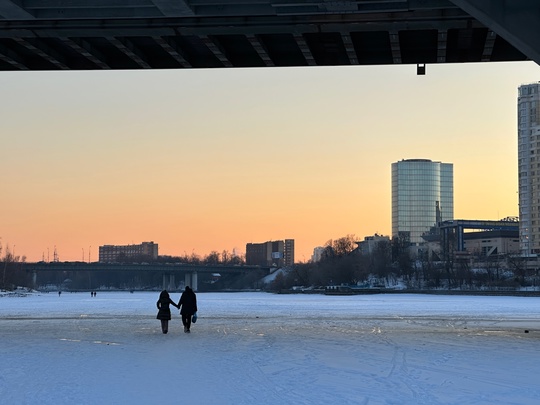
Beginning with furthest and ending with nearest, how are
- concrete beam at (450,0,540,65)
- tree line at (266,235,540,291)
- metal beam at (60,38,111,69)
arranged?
tree line at (266,235,540,291)
metal beam at (60,38,111,69)
concrete beam at (450,0,540,65)

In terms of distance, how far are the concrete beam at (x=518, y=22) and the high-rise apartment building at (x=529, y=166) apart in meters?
172

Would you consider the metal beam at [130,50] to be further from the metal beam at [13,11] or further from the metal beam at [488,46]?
the metal beam at [488,46]

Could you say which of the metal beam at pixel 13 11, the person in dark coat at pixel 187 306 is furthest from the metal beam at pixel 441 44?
the metal beam at pixel 13 11

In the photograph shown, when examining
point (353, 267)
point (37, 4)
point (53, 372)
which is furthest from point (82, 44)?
point (353, 267)

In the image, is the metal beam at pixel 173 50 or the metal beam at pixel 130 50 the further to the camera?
the metal beam at pixel 130 50

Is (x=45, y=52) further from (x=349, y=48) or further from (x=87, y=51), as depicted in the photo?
(x=349, y=48)

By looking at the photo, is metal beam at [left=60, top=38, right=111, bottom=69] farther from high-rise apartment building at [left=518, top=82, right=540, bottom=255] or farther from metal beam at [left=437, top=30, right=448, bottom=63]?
high-rise apartment building at [left=518, top=82, right=540, bottom=255]

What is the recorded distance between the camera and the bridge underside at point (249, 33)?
22297 mm

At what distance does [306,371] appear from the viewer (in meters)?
17.3

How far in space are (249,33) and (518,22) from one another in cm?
795

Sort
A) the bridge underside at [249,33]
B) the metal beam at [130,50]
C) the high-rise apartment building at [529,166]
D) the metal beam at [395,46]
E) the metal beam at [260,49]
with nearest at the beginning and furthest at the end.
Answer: the bridge underside at [249,33] → the metal beam at [395,46] → the metal beam at [260,49] → the metal beam at [130,50] → the high-rise apartment building at [529,166]

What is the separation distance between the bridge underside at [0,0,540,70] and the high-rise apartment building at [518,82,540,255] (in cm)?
16554

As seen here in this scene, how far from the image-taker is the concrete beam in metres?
19.4

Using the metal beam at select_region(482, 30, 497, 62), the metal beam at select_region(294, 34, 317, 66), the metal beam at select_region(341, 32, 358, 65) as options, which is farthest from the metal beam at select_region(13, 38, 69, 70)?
the metal beam at select_region(482, 30, 497, 62)
